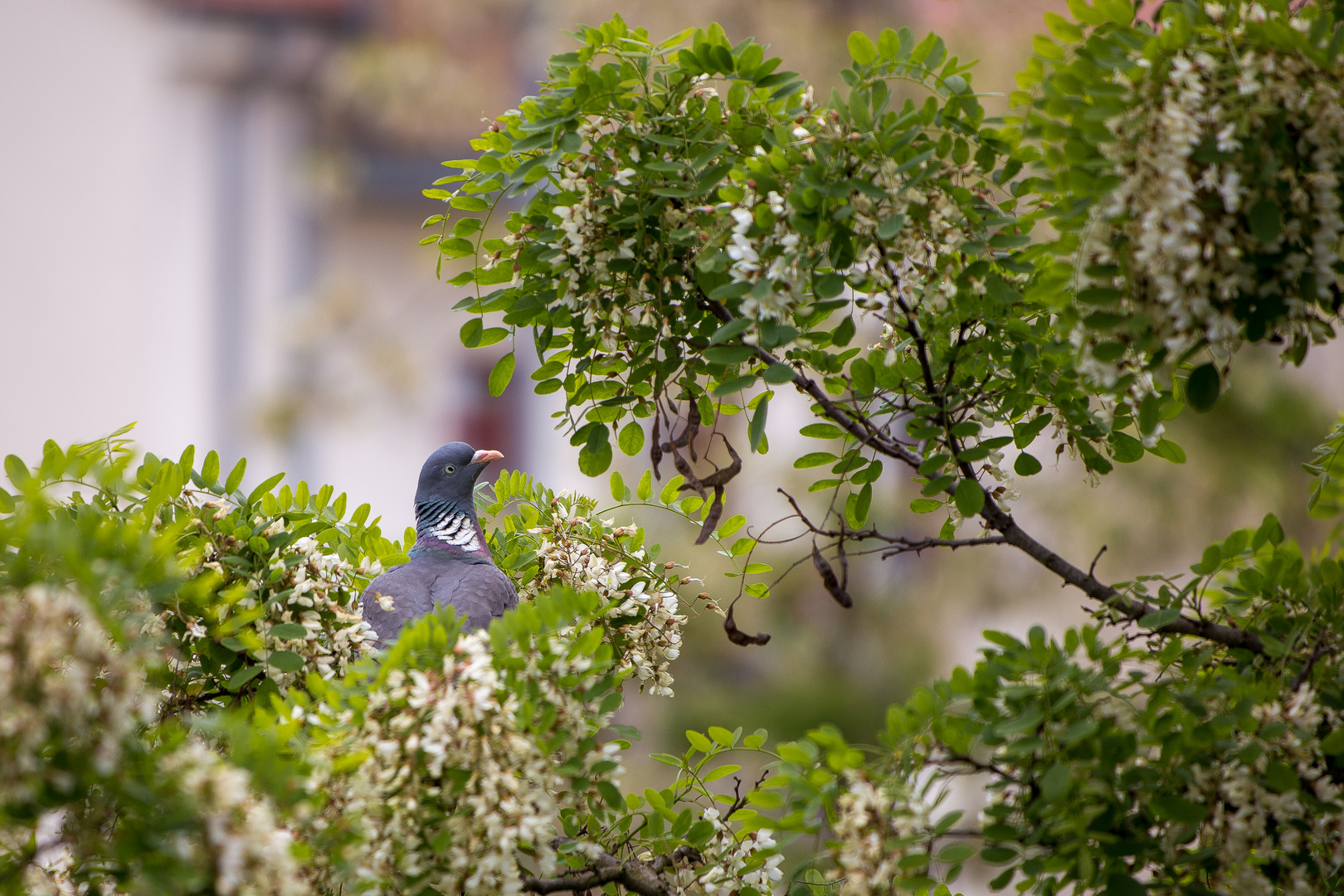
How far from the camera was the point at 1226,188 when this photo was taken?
1.08 meters

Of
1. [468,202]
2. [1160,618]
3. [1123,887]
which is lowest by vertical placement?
[1123,887]

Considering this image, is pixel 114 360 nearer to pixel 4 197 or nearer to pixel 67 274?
pixel 67 274

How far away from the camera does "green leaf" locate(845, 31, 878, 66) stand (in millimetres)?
1394

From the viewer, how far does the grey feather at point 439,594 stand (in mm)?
1684

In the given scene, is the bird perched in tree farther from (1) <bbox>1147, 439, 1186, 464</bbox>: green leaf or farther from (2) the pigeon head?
(1) <bbox>1147, 439, 1186, 464</bbox>: green leaf

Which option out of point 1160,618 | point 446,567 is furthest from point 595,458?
point 1160,618

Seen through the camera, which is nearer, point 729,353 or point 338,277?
point 729,353

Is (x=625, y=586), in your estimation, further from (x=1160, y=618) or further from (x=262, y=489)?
(x=1160, y=618)

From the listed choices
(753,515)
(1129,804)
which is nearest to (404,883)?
(1129,804)

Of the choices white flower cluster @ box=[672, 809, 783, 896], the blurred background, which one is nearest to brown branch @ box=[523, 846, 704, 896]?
white flower cluster @ box=[672, 809, 783, 896]

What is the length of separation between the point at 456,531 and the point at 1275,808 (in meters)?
1.26

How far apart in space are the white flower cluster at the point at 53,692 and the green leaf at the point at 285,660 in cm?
34

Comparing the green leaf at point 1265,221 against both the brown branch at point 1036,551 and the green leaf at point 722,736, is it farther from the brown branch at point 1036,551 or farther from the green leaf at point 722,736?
the green leaf at point 722,736

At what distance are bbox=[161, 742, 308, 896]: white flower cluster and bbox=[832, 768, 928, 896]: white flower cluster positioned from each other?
53cm
